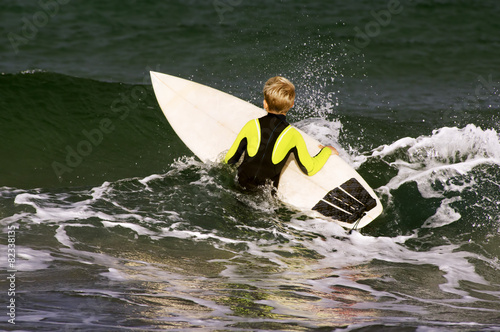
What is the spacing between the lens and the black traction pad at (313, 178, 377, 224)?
448 centimetres

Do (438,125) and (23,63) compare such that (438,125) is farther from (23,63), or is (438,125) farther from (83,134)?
(23,63)

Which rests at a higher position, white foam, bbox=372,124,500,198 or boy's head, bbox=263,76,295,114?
boy's head, bbox=263,76,295,114

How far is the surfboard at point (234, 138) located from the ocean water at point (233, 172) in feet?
0.47

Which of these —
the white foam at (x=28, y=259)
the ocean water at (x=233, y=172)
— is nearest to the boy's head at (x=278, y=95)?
the ocean water at (x=233, y=172)

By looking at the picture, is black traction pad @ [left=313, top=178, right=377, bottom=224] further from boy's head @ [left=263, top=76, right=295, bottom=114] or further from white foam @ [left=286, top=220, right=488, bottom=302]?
boy's head @ [left=263, top=76, right=295, bottom=114]

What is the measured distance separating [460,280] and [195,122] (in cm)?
315

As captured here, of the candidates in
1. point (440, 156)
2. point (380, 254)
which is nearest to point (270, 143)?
point (380, 254)

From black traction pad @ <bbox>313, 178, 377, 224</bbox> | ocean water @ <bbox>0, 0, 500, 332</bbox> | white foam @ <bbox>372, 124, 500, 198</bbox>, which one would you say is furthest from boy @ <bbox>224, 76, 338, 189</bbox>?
white foam @ <bbox>372, 124, 500, 198</bbox>

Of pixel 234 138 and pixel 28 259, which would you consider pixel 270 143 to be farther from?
pixel 28 259

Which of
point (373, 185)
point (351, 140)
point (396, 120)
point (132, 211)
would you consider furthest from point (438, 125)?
point (132, 211)

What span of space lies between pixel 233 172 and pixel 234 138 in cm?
63

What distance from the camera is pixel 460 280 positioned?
10.8ft

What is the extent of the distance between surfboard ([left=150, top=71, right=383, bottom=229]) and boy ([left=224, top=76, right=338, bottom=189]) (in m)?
0.36

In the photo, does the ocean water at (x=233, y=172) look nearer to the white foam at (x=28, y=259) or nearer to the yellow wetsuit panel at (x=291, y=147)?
the white foam at (x=28, y=259)
